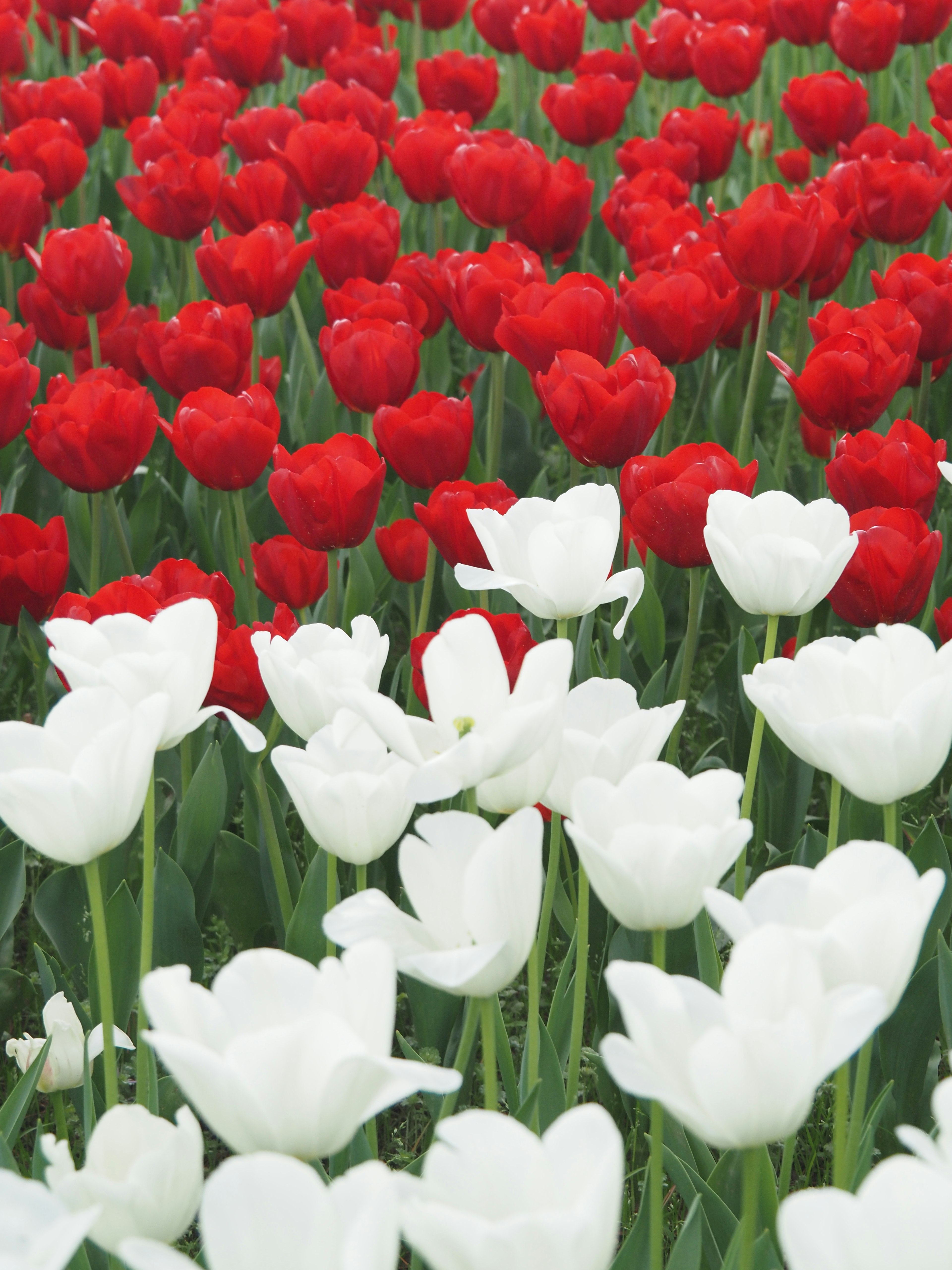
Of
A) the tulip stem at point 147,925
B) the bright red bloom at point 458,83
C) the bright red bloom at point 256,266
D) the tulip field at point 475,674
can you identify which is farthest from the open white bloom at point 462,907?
the bright red bloom at point 458,83

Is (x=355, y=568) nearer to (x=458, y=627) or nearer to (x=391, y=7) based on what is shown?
(x=458, y=627)

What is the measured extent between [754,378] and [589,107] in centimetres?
125

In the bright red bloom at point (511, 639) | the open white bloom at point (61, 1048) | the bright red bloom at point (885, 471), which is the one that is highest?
the bright red bloom at point (885, 471)

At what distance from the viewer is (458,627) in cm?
108

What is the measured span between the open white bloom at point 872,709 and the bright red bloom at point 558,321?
0.97m

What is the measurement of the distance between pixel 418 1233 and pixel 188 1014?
19cm

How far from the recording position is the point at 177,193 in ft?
8.78

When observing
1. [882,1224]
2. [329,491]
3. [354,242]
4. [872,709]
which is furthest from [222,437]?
[882,1224]

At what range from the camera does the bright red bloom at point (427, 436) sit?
193cm

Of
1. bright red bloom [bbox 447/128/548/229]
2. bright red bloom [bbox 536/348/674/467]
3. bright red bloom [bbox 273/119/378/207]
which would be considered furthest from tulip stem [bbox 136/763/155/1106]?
bright red bloom [bbox 273/119/378/207]

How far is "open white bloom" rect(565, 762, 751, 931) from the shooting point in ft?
3.00

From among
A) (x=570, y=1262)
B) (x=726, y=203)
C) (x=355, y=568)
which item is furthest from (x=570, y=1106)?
(x=726, y=203)

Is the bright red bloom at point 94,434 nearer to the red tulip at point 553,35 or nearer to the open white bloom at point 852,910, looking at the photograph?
the open white bloom at point 852,910

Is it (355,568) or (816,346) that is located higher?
(816,346)
